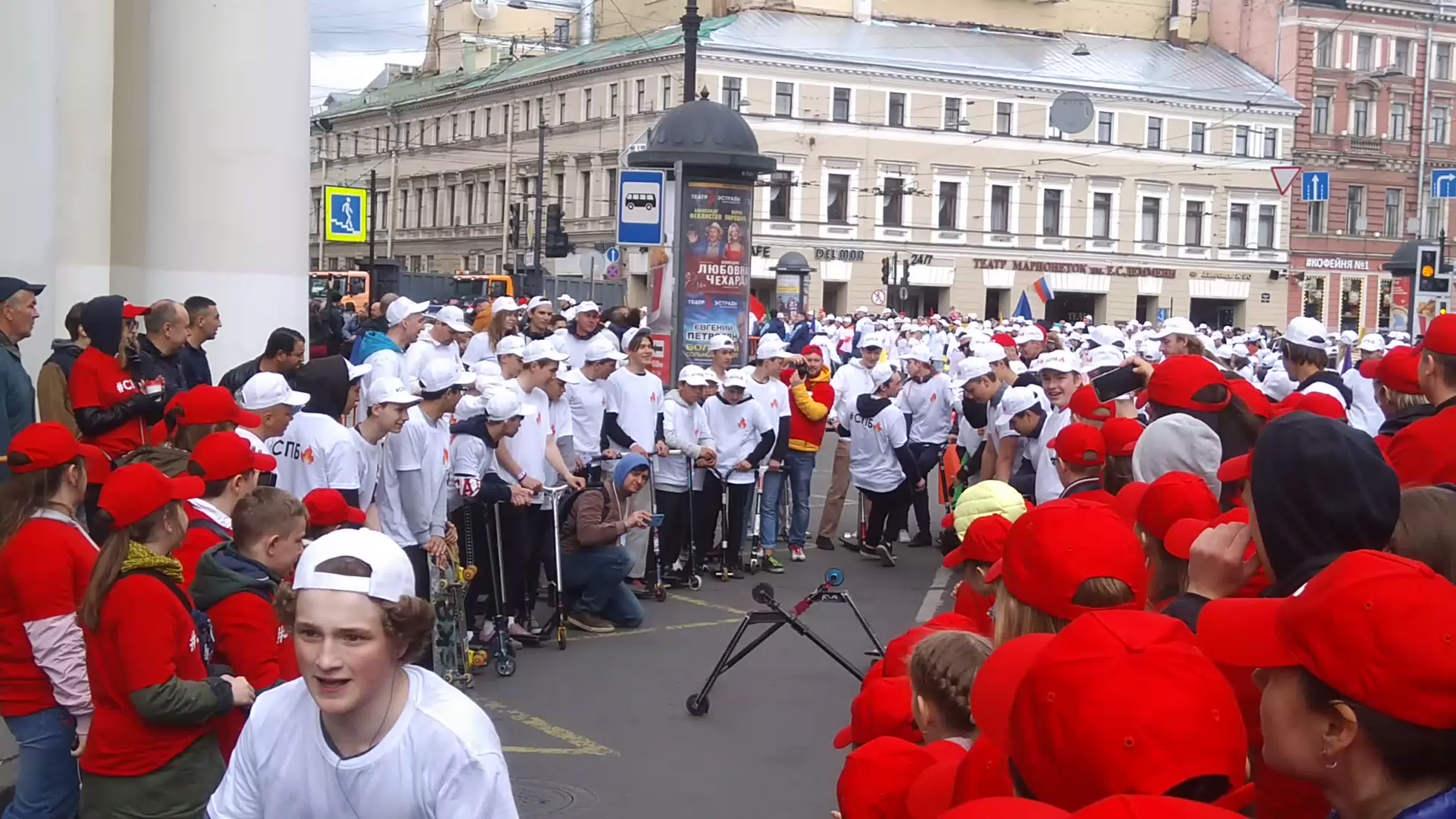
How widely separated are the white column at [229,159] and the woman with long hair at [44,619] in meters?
6.84

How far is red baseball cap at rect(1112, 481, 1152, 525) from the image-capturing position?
5422 mm

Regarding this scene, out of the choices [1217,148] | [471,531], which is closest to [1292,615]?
[471,531]

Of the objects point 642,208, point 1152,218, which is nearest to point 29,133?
point 642,208

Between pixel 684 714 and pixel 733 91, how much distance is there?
59.3m

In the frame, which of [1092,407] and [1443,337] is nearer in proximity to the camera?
[1443,337]

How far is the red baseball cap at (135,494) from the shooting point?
15.8ft

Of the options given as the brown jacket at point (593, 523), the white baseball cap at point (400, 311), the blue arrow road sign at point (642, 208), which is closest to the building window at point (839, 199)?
the blue arrow road sign at point (642, 208)

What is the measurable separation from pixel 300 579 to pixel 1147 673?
70.5 inches

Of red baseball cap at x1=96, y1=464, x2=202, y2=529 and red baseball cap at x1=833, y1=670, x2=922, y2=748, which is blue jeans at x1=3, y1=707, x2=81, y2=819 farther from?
red baseball cap at x1=833, y1=670, x2=922, y2=748

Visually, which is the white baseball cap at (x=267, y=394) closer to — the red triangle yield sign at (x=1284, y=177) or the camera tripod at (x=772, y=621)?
the camera tripod at (x=772, y=621)

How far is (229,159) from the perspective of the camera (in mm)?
12039

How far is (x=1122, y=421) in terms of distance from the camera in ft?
25.1

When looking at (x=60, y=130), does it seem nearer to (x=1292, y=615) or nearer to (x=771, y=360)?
(x=771, y=360)

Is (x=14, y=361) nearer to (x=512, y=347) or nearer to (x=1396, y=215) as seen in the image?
(x=512, y=347)
